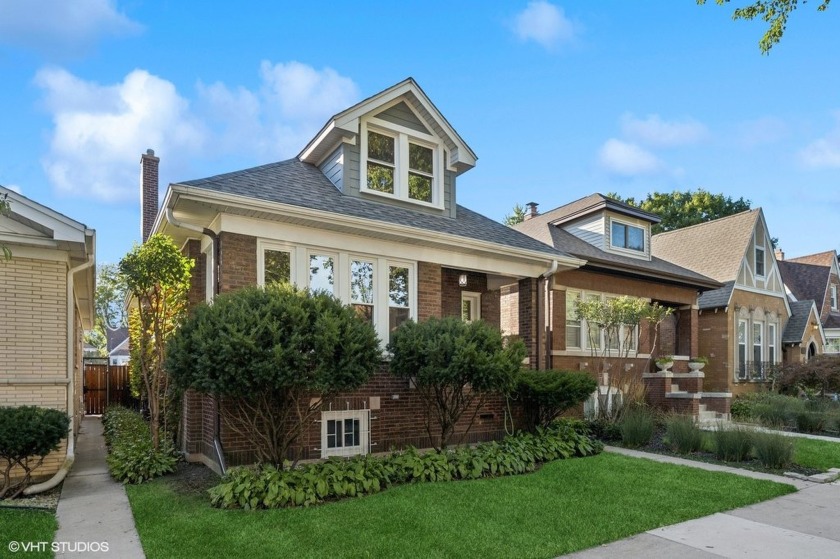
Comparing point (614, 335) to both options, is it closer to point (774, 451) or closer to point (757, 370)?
point (774, 451)

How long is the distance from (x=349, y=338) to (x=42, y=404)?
15.1 feet

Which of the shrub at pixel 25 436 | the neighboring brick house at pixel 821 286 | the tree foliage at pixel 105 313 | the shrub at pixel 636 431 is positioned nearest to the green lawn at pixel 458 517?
the shrub at pixel 25 436

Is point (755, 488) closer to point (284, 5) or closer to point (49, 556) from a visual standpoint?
point (49, 556)

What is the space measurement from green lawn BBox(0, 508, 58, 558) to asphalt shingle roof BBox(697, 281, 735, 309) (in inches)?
771

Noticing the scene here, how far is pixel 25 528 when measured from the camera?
5.70 meters

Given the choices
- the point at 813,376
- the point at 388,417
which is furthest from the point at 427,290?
the point at 813,376

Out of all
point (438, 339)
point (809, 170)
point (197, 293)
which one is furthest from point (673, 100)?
point (197, 293)

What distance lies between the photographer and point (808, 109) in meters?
10.1

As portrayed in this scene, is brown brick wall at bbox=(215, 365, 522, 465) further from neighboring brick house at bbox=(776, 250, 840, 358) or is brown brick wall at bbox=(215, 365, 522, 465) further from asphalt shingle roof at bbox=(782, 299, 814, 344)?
neighboring brick house at bbox=(776, 250, 840, 358)

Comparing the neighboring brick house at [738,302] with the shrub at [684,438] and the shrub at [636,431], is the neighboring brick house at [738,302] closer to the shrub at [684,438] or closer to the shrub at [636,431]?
the shrub at [636,431]

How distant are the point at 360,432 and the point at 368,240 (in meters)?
3.39

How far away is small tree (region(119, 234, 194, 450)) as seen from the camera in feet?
28.8

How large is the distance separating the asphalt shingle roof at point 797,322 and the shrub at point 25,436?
2483cm

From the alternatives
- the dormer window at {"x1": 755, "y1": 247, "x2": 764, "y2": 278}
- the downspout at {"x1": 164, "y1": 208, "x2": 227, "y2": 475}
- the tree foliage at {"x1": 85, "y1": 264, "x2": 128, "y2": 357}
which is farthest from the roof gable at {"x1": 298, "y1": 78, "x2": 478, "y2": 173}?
the tree foliage at {"x1": 85, "y1": 264, "x2": 128, "y2": 357}
